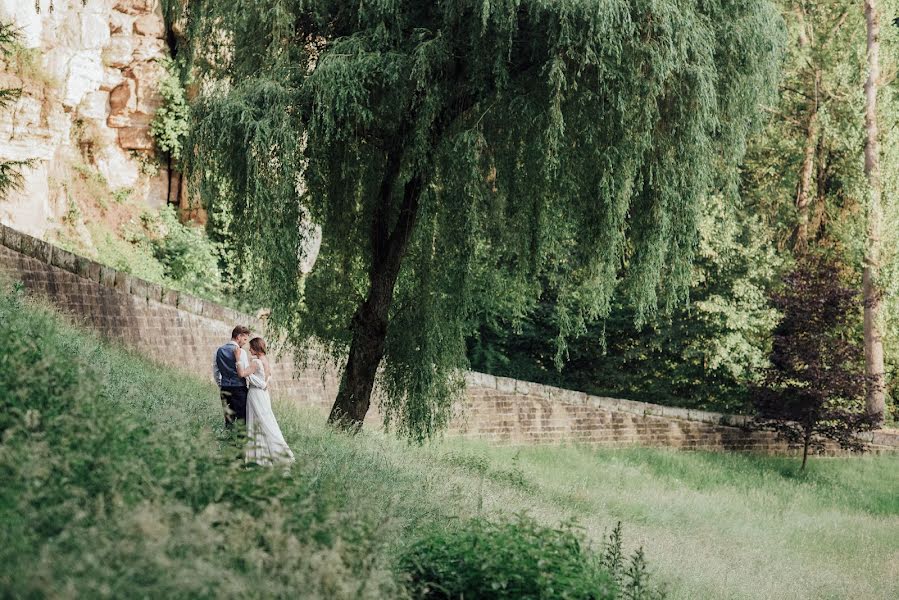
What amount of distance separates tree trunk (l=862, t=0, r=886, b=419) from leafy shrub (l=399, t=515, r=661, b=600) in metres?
20.5

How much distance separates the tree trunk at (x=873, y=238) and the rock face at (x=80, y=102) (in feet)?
57.5

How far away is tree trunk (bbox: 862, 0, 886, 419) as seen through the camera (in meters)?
25.0

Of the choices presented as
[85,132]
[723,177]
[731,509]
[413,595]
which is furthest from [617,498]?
[85,132]

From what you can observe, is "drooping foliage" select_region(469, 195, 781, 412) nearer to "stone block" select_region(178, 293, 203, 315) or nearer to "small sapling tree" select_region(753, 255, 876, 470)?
"small sapling tree" select_region(753, 255, 876, 470)

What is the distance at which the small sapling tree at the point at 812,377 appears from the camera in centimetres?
2203

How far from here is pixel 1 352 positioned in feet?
21.3

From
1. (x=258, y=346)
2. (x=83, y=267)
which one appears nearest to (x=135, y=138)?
(x=83, y=267)

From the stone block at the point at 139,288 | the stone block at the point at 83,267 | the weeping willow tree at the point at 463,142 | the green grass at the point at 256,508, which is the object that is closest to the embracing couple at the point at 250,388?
the green grass at the point at 256,508

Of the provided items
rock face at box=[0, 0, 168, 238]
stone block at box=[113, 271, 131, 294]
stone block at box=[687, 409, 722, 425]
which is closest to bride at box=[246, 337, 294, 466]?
stone block at box=[113, 271, 131, 294]

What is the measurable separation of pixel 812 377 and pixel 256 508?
18.7m

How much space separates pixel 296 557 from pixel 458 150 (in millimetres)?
6482

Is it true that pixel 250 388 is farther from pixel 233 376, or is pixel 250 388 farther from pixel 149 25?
pixel 149 25

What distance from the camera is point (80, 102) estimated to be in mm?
21719

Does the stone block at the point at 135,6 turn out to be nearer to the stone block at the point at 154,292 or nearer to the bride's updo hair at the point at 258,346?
the stone block at the point at 154,292
